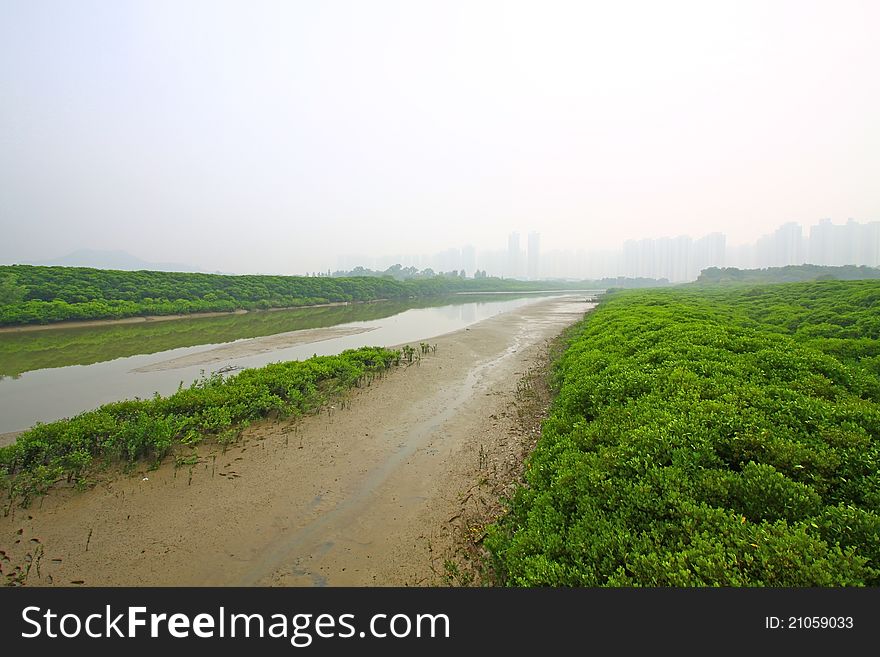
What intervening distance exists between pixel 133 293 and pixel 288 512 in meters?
45.1

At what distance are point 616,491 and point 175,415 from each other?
33.8 feet

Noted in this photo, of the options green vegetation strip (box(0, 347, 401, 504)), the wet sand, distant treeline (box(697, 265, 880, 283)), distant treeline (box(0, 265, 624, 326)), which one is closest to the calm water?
distant treeline (box(0, 265, 624, 326))

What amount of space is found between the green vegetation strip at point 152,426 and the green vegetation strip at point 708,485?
764cm

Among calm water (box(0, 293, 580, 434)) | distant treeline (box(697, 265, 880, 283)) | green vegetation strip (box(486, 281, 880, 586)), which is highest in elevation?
distant treeline (box(697, 265, 880, 283))

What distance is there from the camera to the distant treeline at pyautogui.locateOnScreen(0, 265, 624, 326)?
99.9ft

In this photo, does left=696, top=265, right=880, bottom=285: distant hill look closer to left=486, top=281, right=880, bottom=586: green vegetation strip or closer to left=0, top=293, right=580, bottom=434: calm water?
left=0, top=293, right=580, bottom=434: calm water

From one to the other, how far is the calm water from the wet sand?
7.57 m

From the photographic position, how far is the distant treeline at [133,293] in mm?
30453

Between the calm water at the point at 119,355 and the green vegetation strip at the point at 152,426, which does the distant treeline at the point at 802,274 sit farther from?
the green vegetation strip at the point at 152,426

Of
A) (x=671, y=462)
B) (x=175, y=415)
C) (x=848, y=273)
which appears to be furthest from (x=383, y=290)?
(x=848, y=273)

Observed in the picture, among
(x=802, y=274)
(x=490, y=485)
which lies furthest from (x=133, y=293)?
(x=802, y=274)

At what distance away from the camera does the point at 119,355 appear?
21000 millimetres

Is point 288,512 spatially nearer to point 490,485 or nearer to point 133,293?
point 490,485

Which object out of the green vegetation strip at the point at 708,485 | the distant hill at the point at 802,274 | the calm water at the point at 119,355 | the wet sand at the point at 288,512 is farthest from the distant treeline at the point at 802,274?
the wet sand at the point at 288,512
